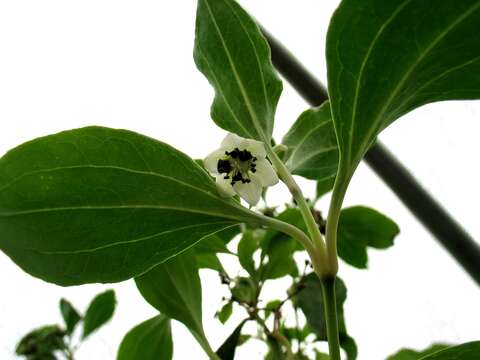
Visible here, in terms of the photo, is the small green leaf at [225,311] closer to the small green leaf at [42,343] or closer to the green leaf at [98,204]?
the green leaf at [98,204]

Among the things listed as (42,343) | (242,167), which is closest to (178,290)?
(242,167)

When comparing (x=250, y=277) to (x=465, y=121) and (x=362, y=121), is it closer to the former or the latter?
(x=362, y=121)

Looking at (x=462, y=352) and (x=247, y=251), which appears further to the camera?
(x=247, y=251)

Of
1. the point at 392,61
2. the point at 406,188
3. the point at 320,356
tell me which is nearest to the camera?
the point at 392,61

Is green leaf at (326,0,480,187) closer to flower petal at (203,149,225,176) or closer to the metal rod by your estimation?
flower petal at (203,149,225,176)

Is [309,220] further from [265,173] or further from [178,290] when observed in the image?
[178,290]

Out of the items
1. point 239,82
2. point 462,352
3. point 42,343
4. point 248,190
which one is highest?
point 239,82

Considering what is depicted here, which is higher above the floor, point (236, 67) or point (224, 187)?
point (236, 67)

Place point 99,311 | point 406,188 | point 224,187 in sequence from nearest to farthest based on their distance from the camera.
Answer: point 224,187, point 406,188, point 99,311
